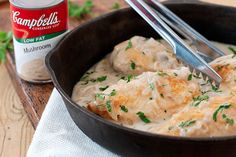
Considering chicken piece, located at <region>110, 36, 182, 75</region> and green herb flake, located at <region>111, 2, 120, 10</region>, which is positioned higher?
chicken piece, located at <region>110, 36, 182, 75</region>

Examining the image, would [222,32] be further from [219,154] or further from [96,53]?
[219,154]

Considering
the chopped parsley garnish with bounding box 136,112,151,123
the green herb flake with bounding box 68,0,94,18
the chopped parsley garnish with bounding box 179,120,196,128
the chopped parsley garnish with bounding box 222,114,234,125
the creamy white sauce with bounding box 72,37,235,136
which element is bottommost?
the green herb flake with bounding box 68,0,94,18

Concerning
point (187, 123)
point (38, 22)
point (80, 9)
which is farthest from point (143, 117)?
point (80, 9)

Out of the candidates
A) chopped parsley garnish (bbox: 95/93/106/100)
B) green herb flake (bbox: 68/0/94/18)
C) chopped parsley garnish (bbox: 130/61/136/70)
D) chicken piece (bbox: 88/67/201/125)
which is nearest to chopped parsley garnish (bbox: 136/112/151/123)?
chicken piece (bbox: 88/67/201/125)

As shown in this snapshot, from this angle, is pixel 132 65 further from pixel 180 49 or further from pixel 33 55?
pixel 33 55

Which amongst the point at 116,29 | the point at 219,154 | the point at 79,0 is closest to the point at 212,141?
the point at 219,154

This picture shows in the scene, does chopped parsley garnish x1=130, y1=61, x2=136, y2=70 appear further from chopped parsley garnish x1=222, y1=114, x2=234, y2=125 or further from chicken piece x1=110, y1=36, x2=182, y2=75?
chopped parsley garnish x1=222, y1=114, x2=234, y2=125

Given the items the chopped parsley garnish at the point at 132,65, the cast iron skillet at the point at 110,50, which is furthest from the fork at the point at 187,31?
the chopped parsley garnish at the point at 132,65
